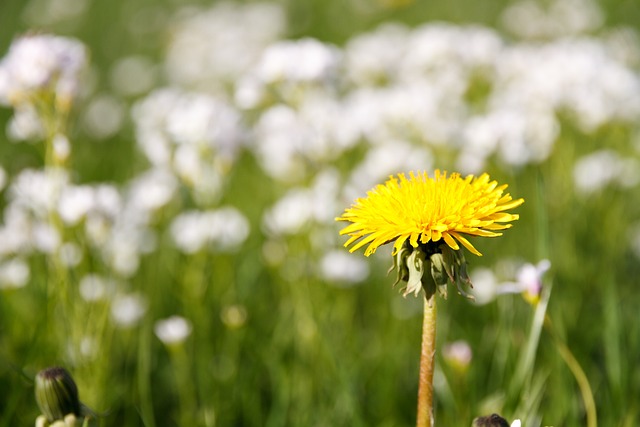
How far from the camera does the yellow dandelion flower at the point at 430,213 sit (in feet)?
3.14

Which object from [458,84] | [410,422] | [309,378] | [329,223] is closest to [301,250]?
[329,223]

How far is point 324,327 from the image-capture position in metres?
1.66

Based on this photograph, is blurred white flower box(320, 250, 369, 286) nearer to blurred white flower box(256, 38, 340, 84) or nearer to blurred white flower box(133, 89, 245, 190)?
blurred white flower box(133, 89, 245, 190)

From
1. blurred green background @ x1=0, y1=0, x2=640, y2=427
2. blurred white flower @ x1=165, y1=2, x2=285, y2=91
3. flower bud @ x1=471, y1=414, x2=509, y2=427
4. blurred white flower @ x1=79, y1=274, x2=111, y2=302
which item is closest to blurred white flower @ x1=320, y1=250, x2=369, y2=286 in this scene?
blurred green background @ x1=0, y1=0, x2=640, y2=427

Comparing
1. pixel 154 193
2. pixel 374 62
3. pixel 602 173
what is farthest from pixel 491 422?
pixel 374 62

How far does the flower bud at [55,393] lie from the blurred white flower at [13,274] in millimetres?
1153

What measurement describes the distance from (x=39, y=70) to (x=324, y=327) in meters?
0.90

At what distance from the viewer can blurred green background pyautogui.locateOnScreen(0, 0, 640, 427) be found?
1.69 m

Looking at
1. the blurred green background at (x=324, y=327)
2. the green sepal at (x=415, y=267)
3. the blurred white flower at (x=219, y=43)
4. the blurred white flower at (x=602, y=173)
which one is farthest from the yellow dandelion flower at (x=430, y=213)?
the blurred white flower at (x=219, y=43)

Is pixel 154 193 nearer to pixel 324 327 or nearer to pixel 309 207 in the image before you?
pixel 309 207

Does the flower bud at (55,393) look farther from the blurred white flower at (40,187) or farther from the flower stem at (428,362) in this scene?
the blurred white flower at (40,187)

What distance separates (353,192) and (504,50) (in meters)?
1.39

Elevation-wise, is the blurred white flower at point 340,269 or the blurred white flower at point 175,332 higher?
the blurred white flower at point 340,269

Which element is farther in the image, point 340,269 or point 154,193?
point 154,193
